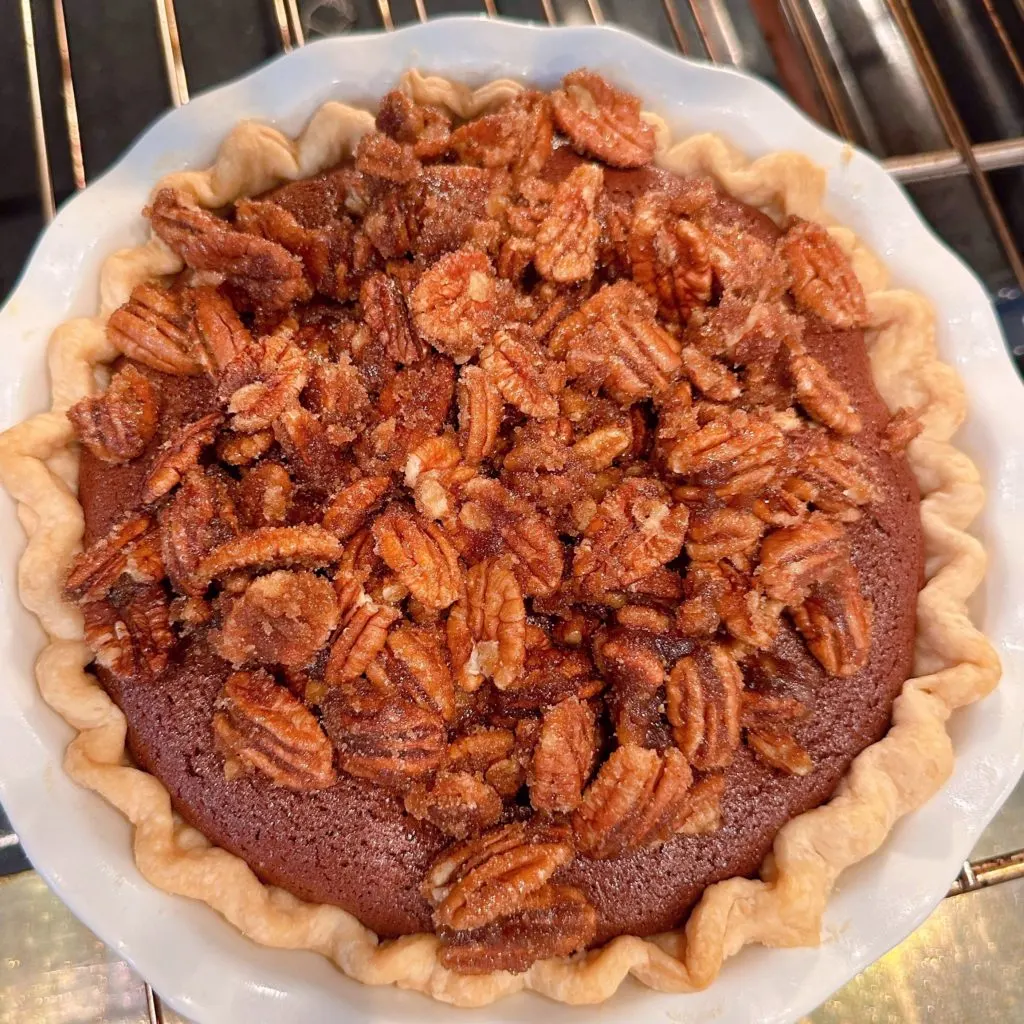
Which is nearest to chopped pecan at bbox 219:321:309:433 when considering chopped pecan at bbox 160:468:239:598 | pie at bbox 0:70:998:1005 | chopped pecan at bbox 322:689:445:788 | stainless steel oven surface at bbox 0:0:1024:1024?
pie at bbox 0:70:998:1005

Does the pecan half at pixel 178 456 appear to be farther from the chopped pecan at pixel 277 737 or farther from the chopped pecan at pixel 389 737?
the chopped pecan at pixel 389 737

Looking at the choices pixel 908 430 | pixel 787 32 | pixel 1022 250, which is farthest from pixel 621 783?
pixel 787 32

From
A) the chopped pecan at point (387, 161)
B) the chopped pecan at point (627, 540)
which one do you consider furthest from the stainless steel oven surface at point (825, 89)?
the chopped pecan at point (627, 540)

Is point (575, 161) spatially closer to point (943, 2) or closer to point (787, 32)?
point (787, 32)

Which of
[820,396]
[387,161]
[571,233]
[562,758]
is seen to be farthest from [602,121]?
[562,758]

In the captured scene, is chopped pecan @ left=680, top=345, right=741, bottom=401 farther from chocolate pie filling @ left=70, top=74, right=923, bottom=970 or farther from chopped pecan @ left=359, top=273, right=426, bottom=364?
chopped pecan @ left=359, top=273, right=426, bottom=364

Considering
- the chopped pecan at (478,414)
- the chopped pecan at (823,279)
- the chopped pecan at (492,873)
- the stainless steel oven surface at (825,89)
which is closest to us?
the chopped pecan at (492,873)

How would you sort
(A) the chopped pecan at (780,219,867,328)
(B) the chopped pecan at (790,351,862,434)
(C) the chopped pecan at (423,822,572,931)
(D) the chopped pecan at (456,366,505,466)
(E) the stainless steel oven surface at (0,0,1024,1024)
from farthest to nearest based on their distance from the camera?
(E) the stainless steel oven surface at (0,0,1024,1024), (A) the chopped pecan at (780,219,867,328), (B) the chopped pecan at (790,351,862,434), (D) the chopped pecan at (456,366,505,466), (C) the chopped pecan at (423,822,572,931)
